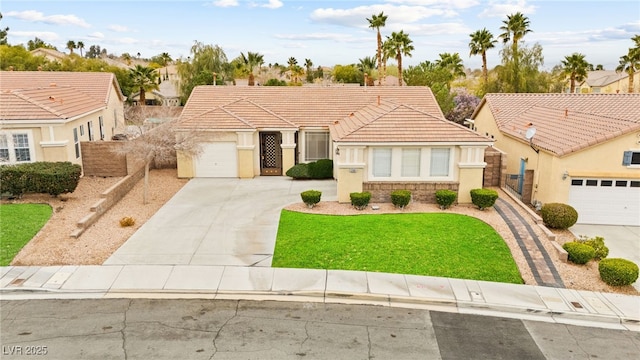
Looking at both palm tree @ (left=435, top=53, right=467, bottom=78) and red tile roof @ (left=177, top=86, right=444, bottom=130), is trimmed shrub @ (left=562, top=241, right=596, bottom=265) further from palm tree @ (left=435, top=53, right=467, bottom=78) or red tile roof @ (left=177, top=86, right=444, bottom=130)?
palm tree @ (left=435, top=53, right=467, bottom=78)

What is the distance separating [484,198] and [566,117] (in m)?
7.95

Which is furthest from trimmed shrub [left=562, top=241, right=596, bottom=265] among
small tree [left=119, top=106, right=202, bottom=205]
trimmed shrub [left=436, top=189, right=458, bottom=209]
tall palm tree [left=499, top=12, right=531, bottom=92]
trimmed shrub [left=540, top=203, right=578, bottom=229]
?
tall palm tree [left=499, top=12, right=531, bottom=92]

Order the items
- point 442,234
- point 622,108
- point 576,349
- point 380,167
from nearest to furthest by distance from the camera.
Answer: point 576,349 → point 442,234 → point 380,167 → point 622,108

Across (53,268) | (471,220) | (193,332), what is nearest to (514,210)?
(471,220)

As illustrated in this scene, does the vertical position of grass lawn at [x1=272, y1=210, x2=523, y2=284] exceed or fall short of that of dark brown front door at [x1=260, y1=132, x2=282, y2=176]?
it falls short

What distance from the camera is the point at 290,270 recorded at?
586 inches

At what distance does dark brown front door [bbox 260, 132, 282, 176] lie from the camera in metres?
26.9

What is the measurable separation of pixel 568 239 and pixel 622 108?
491 inches

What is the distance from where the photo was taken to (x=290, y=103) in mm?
28812

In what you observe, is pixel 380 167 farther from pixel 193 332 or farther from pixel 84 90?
pixel 84 90

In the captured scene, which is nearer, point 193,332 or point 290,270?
point 193,332

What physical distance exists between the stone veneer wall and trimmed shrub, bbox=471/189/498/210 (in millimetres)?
1148

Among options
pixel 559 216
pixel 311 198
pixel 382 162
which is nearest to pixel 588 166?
pixel 559 216

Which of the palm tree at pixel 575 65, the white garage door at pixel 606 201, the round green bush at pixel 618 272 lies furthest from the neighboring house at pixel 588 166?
the palm tree at pixel 575 65
